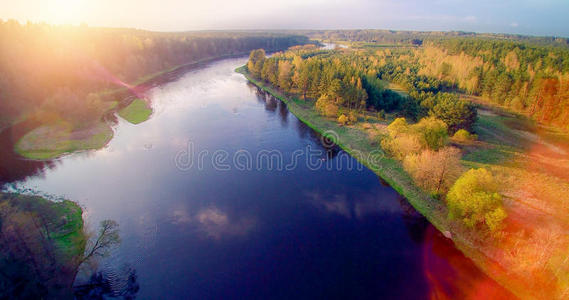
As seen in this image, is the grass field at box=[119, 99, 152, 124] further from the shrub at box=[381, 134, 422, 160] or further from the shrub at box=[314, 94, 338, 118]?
the shrub at box=[381, 134, 422, 160]

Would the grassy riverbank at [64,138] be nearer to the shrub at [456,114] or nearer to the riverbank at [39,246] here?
the riverbank at [39,246]

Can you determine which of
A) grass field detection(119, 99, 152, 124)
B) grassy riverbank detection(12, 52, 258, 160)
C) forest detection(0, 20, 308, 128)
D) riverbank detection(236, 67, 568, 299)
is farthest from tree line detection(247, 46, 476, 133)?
forest detection(0, 20, 308, 128)

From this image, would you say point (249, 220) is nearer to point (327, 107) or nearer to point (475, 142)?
point (327, 107)

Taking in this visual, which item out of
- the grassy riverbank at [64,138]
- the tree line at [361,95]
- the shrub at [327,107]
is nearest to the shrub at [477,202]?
the tree line at [361,95]

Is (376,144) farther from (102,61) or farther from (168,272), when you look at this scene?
(102,61)

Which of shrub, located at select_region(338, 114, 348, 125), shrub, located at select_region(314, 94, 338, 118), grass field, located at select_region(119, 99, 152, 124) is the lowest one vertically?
grass field, located at select_region(119, 99, 152, 124)
